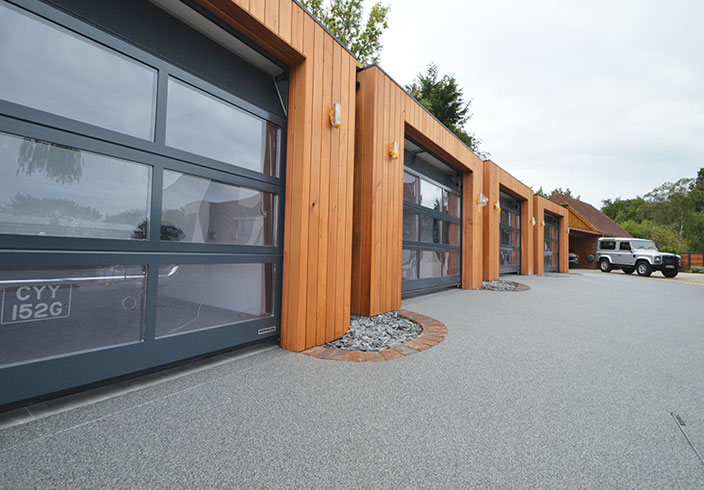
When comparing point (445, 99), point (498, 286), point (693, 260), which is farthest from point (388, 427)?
point (693, 260)

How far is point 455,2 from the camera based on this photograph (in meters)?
7.29

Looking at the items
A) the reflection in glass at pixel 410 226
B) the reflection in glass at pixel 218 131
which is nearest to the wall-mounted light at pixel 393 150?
the reflection in glass at pixel 410 226

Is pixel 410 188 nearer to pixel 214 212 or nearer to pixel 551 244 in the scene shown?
pixel 214 212

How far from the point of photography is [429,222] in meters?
5.26

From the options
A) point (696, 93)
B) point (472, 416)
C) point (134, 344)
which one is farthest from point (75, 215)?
point (696, 93)

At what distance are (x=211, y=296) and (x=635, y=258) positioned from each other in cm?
1703

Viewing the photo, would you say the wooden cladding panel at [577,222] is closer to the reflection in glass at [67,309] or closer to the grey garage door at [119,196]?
the grey garage door at [119,196]

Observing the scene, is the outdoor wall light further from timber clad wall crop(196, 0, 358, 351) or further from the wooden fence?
the wooden fence

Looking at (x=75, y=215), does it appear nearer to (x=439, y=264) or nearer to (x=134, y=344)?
(x=134, y=344)

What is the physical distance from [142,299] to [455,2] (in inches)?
371

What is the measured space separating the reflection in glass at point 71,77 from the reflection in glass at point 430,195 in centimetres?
422

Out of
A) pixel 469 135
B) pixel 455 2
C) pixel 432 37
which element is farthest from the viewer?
pixel 469 135

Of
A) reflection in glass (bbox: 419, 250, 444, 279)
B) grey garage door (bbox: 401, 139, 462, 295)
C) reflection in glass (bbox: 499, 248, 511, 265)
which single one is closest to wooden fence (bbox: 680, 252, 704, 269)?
reflection in glass (bbox: 499, 248, 511, 265)

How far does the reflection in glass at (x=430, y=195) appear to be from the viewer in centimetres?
518
